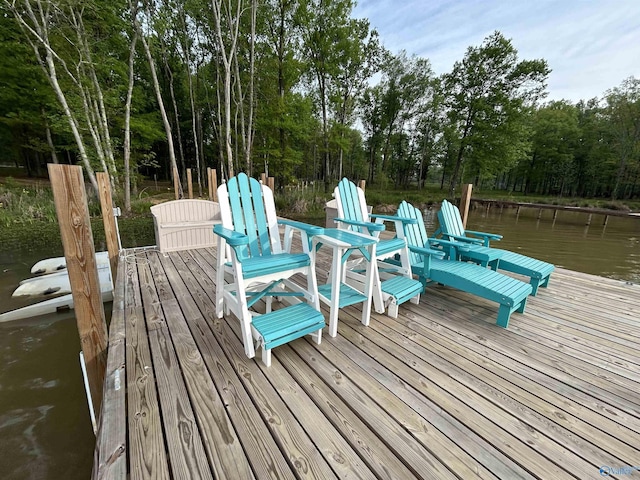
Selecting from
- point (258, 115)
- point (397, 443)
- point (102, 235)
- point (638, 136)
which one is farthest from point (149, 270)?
point (638, 136)

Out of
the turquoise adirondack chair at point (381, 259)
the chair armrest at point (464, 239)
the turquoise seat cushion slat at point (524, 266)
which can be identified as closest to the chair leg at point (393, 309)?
the turquoise adirondack chair at point (381, 259)

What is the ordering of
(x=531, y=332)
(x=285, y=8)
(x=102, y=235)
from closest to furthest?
(x=531, y=332) → (x=102, y=235) → (x=285, y=8)

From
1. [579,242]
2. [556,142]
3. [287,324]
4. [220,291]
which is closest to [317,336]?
[287,324]

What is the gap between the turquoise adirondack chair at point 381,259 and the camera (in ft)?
6.89

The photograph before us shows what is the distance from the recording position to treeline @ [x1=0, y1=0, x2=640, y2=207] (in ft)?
23.8

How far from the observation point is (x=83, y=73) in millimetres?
7070

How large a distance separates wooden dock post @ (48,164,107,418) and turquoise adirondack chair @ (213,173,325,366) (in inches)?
26.0

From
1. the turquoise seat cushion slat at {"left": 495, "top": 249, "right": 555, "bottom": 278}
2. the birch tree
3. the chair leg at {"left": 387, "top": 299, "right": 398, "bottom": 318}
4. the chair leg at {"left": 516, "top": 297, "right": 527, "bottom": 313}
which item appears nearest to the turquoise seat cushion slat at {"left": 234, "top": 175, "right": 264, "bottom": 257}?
the chair leg at {"left": 387, "top": 299, "right": 398, "bottom": 318}

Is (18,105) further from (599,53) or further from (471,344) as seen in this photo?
(599,53)

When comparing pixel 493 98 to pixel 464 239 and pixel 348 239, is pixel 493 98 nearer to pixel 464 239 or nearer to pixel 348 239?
pixel 464 239

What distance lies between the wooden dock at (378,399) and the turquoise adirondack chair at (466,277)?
0.24 metres

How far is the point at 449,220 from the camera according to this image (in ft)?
9.93

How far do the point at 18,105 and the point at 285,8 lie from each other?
11.8 m

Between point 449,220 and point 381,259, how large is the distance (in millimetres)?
1288
